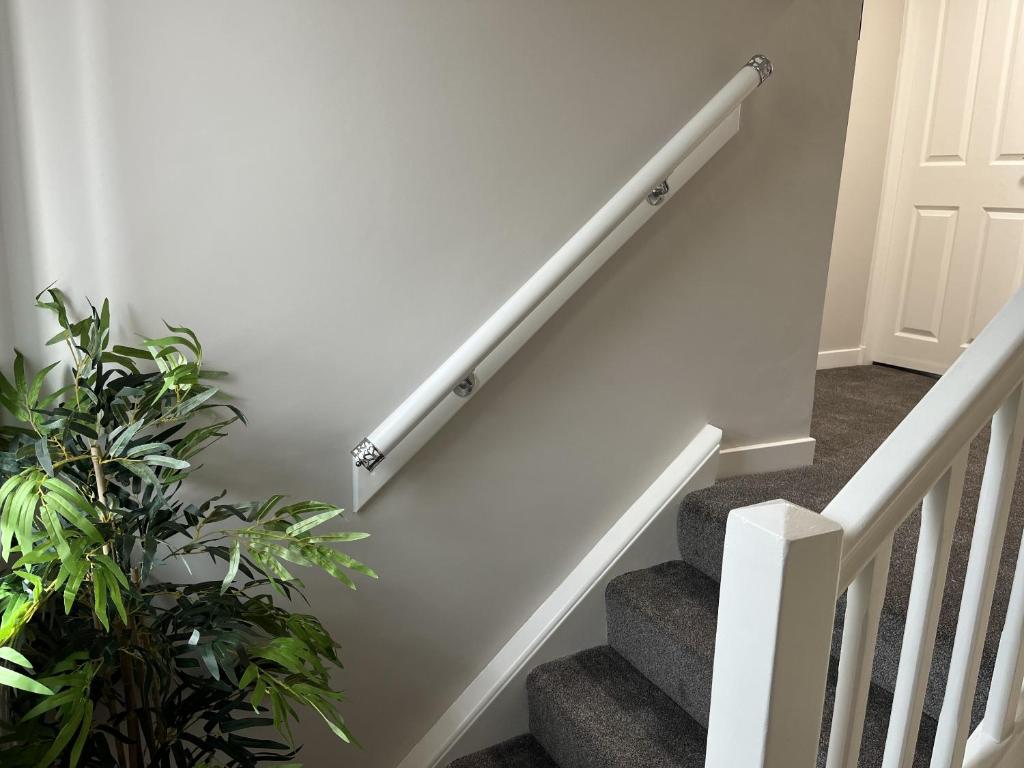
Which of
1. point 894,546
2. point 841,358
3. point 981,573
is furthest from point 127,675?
point 841,358

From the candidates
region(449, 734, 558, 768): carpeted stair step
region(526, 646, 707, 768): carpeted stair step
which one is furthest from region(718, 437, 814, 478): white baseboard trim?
region(449, 734, 558, 768): carpeted stair step

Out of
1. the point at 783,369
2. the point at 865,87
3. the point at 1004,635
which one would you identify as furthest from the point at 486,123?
the point at 865,87

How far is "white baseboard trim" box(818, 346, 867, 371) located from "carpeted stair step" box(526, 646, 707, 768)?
88.4 inches

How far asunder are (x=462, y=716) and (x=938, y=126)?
3.11 m

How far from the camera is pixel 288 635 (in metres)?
1.25

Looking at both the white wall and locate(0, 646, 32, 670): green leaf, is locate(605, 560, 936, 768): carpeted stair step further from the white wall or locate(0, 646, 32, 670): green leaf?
locate(0, 646, 32, 670): green leaf

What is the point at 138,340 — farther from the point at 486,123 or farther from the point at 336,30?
the point at 486,123

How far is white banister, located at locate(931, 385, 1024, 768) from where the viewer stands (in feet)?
3.17

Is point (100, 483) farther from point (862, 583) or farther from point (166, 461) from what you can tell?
point (862, 583)

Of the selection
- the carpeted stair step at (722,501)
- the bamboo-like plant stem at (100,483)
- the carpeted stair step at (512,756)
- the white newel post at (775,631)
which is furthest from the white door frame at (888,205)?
the bamboo-like plant stem at (100,483)

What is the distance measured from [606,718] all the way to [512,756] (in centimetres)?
29

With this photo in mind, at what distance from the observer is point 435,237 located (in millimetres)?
1543

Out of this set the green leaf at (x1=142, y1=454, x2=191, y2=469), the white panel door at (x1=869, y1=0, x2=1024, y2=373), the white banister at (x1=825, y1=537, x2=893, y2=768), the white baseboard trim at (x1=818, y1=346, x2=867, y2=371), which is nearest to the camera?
the white banister at (x1=825, y1=537, x2=893, y2=768)

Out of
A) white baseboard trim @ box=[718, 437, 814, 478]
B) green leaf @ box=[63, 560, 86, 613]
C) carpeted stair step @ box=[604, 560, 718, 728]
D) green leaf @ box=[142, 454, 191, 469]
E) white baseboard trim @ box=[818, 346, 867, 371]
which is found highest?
green leaf @ box=[142, 454, 191, 469]
